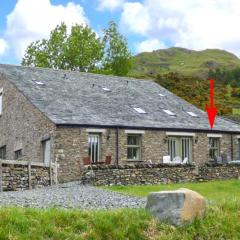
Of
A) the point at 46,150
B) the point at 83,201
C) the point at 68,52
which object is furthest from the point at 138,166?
the point at 68,52

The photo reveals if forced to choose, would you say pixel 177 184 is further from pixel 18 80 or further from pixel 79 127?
pixel 18 80

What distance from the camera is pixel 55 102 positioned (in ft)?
105

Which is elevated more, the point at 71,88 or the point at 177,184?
the point at 71,88

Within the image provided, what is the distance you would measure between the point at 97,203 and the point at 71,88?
65.9 feet

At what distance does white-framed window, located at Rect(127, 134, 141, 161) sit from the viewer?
31.8m

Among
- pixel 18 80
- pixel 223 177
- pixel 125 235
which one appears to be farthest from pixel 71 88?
pixel 125 235

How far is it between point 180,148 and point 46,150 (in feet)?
27.2

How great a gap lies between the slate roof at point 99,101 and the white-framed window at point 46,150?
5.13 feet

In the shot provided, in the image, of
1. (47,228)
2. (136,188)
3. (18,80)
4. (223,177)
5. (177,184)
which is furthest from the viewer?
(18,80)

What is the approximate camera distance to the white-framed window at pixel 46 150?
2988 centimetres

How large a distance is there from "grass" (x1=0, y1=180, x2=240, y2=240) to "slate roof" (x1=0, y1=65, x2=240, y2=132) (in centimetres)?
1778

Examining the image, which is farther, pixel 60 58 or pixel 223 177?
pixel 60 58

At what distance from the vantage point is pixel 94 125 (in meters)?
30.1

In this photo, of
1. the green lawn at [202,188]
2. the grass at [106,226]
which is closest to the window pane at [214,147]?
the green lawn at [202,188]
